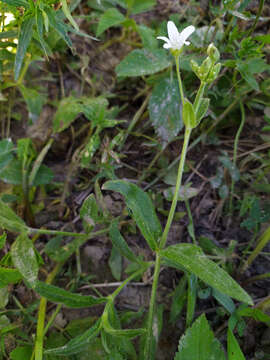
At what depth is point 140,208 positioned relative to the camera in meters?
1.31

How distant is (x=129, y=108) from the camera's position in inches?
80.7

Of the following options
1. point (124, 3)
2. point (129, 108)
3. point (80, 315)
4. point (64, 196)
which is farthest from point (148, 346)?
point (124, 3)

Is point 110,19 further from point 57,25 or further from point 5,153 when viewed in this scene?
point 5,153

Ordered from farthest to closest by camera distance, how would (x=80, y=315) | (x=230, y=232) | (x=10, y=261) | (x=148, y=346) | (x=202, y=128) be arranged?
(x=202, y=128)
(x=230, y=232)
(x=80, y=315)
(x=10, y=261)
(x=148, y=346)

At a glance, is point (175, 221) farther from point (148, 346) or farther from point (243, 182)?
point (148, 346)

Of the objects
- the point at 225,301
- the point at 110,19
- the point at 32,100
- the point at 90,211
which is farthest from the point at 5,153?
the point at 225,301

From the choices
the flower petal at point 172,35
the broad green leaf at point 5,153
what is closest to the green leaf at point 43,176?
the broad green leaf at point 5,153

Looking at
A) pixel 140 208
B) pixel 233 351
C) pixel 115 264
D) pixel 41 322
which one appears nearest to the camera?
pixel 233 351

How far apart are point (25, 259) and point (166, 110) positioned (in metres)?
0.93

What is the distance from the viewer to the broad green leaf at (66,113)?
175 centimetres

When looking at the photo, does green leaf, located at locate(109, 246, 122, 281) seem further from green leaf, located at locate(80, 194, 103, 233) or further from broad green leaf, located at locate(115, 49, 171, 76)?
broad green leaf, located at locate(115, 49, 171, 76)

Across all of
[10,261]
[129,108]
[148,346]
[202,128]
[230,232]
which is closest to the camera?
[148,346]

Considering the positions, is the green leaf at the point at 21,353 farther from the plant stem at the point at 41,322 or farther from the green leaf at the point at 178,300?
the green leaf at the point at 178,300

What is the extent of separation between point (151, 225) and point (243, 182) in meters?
0.71
